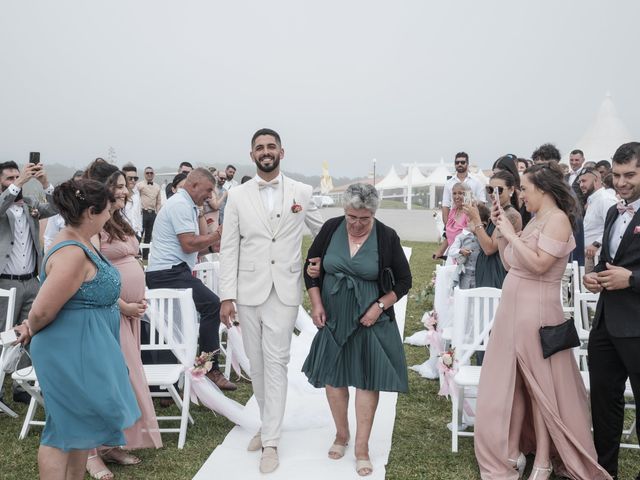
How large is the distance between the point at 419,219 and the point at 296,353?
16.1m

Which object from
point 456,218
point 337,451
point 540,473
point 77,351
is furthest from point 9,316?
point 456,218

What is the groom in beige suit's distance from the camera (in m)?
4.53

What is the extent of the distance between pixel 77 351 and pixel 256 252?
151 centimetres

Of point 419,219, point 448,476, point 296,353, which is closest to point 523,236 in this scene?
point 448,476

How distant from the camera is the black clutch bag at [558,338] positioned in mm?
3949

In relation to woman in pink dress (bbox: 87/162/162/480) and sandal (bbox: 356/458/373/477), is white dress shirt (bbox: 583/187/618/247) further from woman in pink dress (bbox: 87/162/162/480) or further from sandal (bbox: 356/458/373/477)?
woman in pink dress (bbox: 87/162/162/480)

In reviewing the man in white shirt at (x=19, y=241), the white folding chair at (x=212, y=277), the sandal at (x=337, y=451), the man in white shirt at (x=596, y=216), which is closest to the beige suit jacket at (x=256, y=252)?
the sandal at (x=337, y=451)

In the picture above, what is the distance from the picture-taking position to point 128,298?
4.77 meters

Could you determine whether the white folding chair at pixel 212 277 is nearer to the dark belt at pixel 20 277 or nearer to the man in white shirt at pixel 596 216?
the dark belt at pixel 20 277

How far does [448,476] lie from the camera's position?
14.1 ft

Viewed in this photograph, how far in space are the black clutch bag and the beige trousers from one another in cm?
162

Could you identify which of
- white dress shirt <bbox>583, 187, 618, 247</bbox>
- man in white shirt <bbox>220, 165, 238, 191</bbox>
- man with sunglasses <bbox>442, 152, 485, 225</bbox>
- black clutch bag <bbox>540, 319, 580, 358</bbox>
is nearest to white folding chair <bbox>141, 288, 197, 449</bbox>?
black clutch bag <bbox>540, 319, 580, 358</bbox>

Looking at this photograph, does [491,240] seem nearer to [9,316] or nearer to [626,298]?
[626,298]

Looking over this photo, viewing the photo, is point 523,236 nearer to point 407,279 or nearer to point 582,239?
point 407,279
